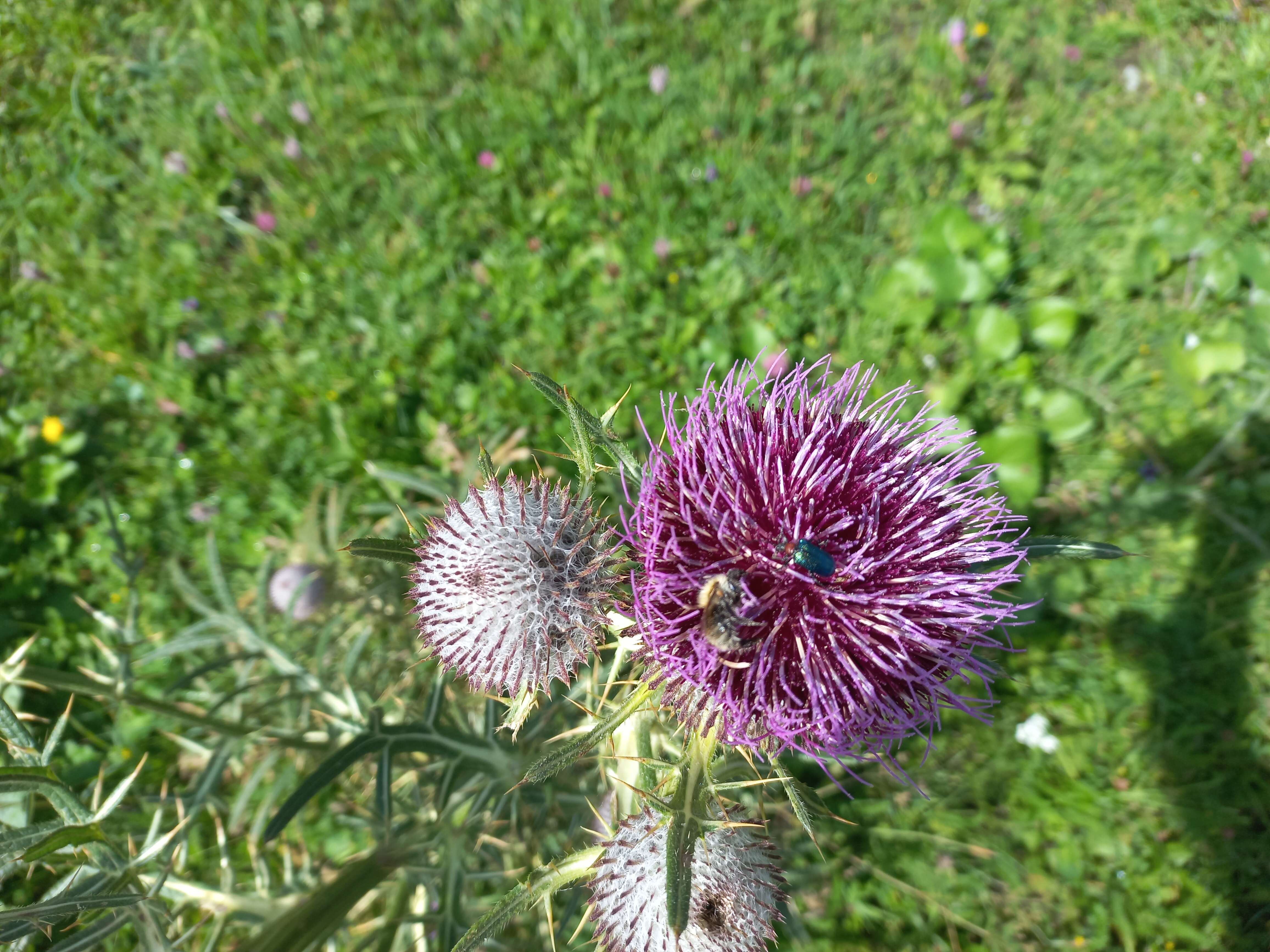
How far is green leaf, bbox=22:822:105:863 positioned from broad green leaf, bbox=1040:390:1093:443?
451cm

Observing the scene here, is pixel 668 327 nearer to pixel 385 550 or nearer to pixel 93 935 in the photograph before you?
pixel 385 550

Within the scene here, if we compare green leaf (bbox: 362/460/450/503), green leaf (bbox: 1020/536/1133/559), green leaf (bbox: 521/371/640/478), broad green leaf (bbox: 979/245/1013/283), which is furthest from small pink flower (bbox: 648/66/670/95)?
green leaf (bbox: 1020/536/1133/559)

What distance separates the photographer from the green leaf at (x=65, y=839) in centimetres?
150

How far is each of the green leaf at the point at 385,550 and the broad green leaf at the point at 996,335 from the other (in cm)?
353

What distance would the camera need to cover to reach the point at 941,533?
2.03 m

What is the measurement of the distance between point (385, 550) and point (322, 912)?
3.22 feet

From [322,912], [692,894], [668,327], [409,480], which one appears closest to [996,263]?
[668,327]

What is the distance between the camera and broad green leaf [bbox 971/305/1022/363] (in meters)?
4.11

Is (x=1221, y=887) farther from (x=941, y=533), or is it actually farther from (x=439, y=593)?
(x=439, y=593)

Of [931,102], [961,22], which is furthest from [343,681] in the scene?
[961,22]

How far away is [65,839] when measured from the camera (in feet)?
5.13

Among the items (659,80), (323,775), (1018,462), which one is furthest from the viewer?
(659,80)

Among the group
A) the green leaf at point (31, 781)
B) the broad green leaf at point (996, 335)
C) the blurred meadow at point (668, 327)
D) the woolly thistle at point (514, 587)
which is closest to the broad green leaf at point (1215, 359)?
the blurred meadow at point (668, 327)

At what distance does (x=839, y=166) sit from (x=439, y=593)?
385 cm
